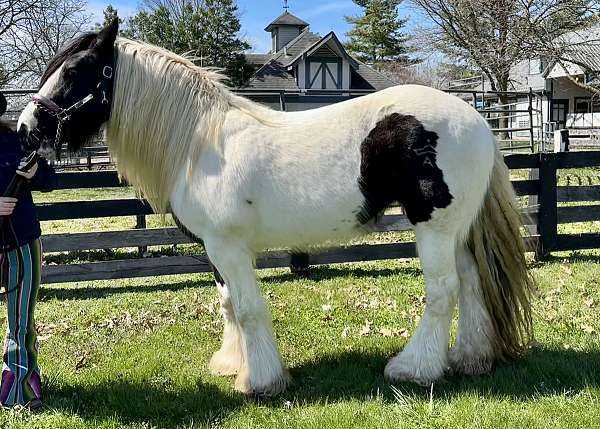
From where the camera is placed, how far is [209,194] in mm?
3307

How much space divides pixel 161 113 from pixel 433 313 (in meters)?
2.16

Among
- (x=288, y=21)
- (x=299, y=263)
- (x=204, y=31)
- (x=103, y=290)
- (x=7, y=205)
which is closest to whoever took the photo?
(x=7, y=205)

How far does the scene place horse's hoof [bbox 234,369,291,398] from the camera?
343cm

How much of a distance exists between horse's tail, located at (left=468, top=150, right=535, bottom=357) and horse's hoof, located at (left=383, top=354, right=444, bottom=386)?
546mm

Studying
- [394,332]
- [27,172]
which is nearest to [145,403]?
[27,172]

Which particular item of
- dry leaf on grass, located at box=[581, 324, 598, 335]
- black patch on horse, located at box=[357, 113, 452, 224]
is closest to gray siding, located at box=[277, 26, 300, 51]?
dry leaf on grass, located at box=[581, 324, 598, 335]

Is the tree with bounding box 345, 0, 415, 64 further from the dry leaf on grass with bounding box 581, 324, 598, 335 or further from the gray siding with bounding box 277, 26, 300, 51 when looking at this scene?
the dry leaf on grass with bounding box 581, 324, 598, 335

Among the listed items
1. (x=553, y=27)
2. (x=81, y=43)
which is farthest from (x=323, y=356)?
(x=553, y=27)

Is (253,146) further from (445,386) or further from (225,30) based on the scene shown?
(225,30)

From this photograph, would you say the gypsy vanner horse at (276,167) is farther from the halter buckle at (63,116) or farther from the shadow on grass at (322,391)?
the shadow on grass at (322,391)

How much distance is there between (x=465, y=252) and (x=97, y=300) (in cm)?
423

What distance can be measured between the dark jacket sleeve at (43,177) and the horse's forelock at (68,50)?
1.60ft

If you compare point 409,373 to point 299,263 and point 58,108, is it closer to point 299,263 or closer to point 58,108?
point 58,108

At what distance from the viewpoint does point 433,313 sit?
11.4ft
